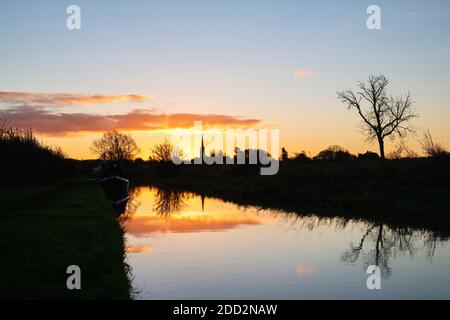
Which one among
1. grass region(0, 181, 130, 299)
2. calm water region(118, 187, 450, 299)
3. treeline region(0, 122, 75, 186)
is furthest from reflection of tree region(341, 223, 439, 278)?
treeline region(0, 122, 75, 186)

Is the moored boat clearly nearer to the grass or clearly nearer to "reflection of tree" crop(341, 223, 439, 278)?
the grass

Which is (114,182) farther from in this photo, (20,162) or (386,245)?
(386,245)

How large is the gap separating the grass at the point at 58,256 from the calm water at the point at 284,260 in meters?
1.10

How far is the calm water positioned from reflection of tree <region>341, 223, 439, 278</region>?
31mm

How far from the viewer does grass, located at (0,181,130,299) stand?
29.3 ft

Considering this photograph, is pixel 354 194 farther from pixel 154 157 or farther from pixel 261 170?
pixel 154 157

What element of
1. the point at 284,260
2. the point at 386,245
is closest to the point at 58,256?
the point at 284,260

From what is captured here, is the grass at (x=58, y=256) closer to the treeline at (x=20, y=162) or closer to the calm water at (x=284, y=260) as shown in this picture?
the calm water at (x=284, y=260)

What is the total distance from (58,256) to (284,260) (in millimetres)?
6994

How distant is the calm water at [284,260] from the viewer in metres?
11.7

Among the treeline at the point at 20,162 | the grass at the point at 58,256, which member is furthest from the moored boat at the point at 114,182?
the grass at the point at 58,256

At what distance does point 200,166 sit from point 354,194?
6796 cm

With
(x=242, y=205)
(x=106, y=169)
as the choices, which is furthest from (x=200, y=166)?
(x=242, y=205)

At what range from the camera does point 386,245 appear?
17859 mm
